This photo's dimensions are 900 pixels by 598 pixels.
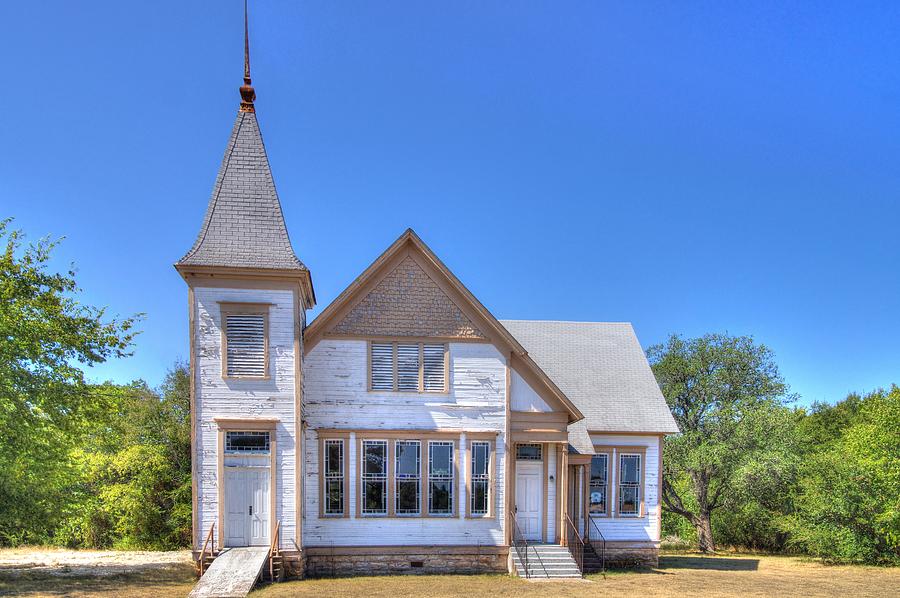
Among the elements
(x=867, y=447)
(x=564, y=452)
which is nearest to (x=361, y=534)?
(x=564, y=452)

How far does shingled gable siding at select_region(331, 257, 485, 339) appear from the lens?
16094 mm

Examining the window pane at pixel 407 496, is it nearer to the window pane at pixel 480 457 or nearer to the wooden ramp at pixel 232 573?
the window pane at pixel 480 457

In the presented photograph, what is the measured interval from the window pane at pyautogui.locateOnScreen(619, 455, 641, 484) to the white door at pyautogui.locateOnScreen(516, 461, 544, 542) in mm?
3421

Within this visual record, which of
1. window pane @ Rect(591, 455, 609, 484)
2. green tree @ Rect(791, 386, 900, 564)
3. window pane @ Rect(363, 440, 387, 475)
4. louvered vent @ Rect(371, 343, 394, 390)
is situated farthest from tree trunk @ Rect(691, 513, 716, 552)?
louvered vent @ Rect(371, 343, 394, 390)

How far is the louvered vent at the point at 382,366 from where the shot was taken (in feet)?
53.2

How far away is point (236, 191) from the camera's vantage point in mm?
15773

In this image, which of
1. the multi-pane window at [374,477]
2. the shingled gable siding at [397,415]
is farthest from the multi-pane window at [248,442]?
the multi-pane window at [374,477]

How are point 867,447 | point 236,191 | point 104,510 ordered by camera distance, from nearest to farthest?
point 236,191 < point 867,447 < point 104,510

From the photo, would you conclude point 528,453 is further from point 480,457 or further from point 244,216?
point 244,216

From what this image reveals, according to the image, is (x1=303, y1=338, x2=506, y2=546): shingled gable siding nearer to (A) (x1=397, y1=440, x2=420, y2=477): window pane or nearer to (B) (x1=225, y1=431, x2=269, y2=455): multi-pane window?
(A) (x1=397, y1=440, x2=420, y2=477): window pane

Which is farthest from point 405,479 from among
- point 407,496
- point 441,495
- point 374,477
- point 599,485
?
point 599,485

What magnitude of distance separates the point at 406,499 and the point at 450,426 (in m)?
2.31

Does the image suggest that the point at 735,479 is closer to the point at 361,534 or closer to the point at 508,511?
the point at 508,511

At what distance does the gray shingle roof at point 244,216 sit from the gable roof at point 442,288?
1640 millimetres
